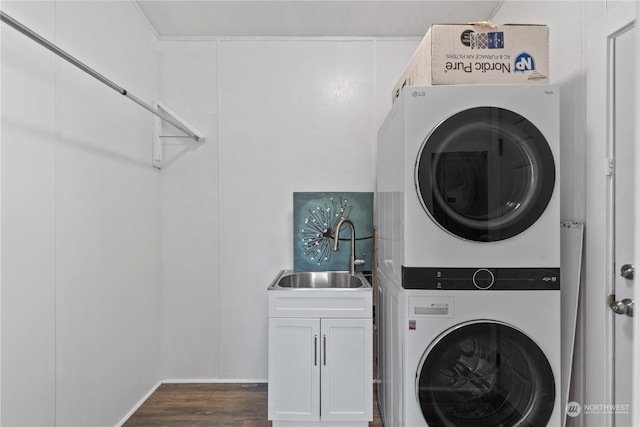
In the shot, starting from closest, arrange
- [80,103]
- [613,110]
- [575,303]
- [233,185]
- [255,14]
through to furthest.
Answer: [613,110], [575,303], [80,103], [255,14], [233,185]

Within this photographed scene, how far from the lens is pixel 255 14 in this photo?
2.30 meters

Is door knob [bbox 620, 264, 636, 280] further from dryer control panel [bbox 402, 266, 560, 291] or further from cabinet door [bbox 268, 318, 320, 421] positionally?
cabinet door [bbox 268, 318, 320, 421]

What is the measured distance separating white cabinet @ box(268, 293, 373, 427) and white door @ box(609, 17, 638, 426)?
Result: 104 cm

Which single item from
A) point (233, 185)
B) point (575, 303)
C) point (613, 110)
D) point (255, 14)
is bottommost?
point (575, 303)

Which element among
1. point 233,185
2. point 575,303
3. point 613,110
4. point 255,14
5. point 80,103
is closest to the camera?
point 613,110

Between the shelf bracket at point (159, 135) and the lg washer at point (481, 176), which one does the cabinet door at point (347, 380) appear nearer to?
the lg washer at point (481, 176)

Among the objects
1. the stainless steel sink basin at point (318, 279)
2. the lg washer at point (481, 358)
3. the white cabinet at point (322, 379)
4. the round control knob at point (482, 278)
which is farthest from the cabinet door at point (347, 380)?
the round control knob at point (482, 278)

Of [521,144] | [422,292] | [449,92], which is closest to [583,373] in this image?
[422,292]

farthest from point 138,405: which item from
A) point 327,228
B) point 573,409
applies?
point 573,409

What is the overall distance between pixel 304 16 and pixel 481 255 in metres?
1.93

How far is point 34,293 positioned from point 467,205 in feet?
5.84

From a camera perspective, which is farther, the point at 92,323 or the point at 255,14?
the point at 255,14

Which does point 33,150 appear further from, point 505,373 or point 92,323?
point 505,373

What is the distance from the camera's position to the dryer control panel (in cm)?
137
